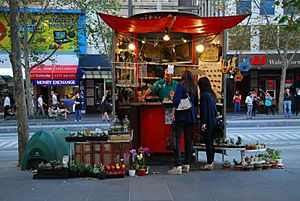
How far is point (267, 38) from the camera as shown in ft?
91.9

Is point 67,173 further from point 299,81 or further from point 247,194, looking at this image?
point 299,81

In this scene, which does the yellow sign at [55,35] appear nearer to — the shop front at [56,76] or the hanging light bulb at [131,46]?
the shop front at [56,76]

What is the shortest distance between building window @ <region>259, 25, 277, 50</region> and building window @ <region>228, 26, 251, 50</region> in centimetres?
95

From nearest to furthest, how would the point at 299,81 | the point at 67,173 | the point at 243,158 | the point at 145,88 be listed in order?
the point at 67,173, the point at 243,158, the point at 145,88, the point at 299,81

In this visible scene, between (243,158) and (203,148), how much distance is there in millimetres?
848

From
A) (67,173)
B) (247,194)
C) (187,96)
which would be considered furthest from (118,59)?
(247,194)

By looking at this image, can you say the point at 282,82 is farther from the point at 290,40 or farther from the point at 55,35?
the point at 55,35

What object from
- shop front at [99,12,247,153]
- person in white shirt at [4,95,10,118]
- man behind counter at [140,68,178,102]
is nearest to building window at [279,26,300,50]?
shop front at [99,12,247,153]

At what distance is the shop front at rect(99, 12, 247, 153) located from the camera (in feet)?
27.8

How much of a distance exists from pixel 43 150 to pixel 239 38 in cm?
2277

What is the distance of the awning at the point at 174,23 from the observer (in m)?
8.22

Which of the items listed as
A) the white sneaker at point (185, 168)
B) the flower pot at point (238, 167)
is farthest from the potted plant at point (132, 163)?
the flower pot at point (238, 167)

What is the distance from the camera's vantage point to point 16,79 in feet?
30.2

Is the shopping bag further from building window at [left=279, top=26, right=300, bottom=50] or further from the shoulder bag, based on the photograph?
building window at [left=279, top=26, right=300, bottom=50]
